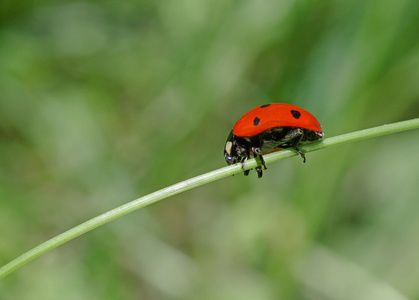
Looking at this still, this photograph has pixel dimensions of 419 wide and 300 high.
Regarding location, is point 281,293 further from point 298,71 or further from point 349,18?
point 349,18

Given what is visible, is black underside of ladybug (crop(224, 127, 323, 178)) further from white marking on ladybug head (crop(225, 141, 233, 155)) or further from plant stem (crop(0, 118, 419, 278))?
plant stem (crop(0, 118, 419, 278))

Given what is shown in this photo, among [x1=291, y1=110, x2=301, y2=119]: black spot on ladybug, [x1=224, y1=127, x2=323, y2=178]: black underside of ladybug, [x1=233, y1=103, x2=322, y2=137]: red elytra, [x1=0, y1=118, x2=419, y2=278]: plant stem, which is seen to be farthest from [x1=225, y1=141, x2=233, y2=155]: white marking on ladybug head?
[x1=0, y1=118, x2=419, y2=278]: plant stem

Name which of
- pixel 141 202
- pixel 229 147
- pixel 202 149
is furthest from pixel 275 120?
pixel 202 149

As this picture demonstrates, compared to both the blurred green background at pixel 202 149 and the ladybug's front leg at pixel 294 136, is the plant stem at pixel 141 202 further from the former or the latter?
the blurred green background at pixel 202 149

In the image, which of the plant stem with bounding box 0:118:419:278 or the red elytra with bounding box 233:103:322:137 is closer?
the plant stem with bounding box 0:118:419:278

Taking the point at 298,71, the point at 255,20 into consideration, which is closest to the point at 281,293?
the point at 298,71

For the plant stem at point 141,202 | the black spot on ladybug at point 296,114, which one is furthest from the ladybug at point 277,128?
the plant stem at point 141,202

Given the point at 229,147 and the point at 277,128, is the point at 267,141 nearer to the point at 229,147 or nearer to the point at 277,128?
the point at 277,128
